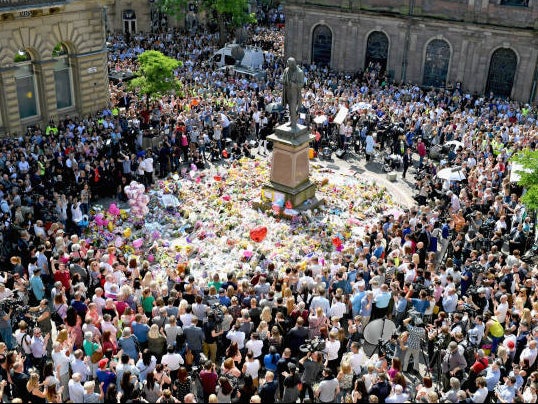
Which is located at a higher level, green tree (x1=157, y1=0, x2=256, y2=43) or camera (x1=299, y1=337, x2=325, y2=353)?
green tree (x1=157, y1=0, x2=256, y2=43)

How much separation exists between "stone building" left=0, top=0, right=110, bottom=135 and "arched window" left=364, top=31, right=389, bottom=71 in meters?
18.2

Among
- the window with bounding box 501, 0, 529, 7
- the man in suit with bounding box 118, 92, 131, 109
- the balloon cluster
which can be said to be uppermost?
the window with bounding box 501, 0, 529, 7

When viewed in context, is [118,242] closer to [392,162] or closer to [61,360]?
[61,360]

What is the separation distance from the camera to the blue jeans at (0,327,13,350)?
13.3m

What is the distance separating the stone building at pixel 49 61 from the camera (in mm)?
25688

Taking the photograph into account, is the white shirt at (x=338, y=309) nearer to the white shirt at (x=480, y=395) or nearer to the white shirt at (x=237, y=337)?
the white shirt at (x=237, y=337)

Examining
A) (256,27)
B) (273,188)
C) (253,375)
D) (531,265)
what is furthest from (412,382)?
(256,27)

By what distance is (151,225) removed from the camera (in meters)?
20.2

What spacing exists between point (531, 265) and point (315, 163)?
1005 cm

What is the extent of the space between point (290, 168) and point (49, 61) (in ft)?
44.2

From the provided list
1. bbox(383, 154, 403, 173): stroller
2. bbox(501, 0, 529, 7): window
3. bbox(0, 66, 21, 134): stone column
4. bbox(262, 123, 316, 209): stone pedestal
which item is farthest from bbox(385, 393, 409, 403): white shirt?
bbox(501, 0, 529, 7): window

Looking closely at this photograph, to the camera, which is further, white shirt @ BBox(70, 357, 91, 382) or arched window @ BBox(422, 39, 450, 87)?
arched window @ BBox(422, 39, 450, 87)

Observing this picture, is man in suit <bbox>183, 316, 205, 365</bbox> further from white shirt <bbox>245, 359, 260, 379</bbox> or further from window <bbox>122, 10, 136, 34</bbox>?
window <bbox>122, 10, 136, 34</bbox>

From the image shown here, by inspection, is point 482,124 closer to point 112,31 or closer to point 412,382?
point 412,382
